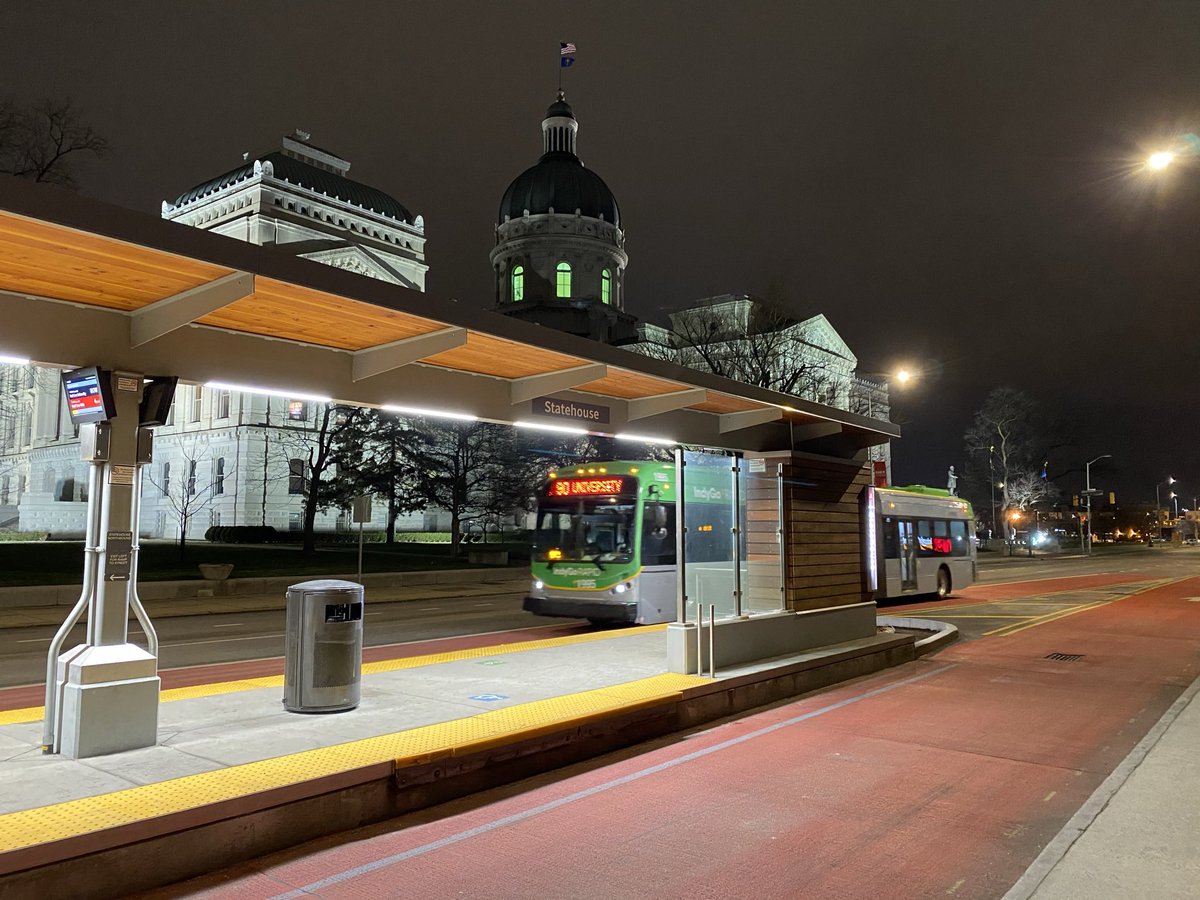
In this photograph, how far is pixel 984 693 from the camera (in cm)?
1087

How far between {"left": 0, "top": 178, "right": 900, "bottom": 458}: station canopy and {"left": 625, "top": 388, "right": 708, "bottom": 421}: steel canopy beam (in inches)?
0.8

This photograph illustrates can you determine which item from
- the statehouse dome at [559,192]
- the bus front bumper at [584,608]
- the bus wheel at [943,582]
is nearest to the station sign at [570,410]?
the bus front bumper at [584,608]

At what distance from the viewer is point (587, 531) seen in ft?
55.3

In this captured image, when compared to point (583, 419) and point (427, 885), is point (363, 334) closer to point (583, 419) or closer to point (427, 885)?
point (583, 419)

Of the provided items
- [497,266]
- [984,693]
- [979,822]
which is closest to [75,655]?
[979,822]

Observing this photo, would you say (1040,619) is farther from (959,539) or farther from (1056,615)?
(959,539)

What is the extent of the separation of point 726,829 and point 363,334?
507 centimetres

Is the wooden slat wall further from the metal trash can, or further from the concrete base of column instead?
the concrete base of column

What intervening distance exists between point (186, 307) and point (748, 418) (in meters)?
7.38

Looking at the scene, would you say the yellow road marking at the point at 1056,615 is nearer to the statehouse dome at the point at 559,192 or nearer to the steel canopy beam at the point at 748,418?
the steel canopy beam at the point at 748,418

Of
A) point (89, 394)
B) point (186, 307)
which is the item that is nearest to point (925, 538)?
point (186, 307)

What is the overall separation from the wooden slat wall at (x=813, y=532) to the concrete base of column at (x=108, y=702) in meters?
7.34

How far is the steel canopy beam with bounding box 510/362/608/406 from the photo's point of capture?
30.3 ft

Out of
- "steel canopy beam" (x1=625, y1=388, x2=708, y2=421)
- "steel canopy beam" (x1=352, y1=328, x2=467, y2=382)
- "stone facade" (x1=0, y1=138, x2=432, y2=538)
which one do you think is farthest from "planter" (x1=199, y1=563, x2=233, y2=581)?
"stone facade" (x1=0, y1=138, x2=432, y2=538)
